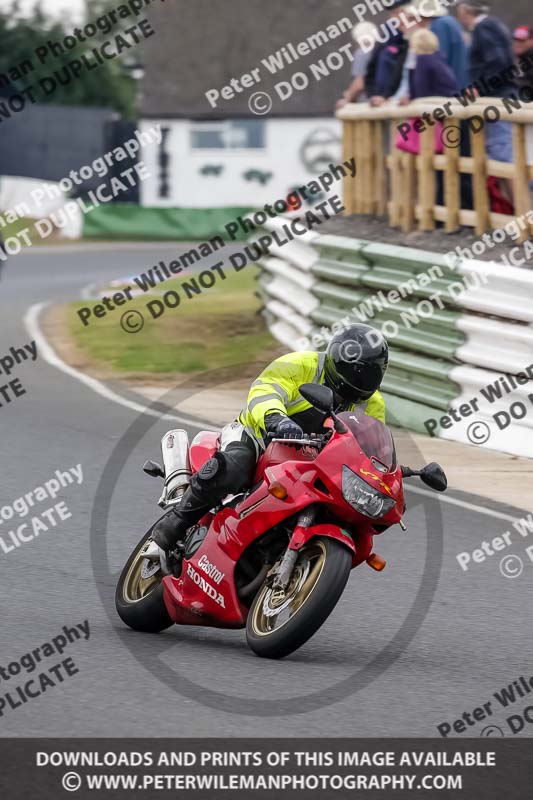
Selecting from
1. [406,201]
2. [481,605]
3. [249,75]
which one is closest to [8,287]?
[406,201]

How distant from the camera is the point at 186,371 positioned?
1600cm

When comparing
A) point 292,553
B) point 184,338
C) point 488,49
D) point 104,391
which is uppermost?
point 488,49

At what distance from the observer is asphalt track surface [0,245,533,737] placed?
5.62 meters

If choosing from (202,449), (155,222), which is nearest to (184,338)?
(202,449)

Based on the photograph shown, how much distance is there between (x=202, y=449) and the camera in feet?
23.2

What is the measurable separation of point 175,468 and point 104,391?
736 centimetres

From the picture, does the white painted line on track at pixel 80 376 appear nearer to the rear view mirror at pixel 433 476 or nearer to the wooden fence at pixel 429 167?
the wooden fence at pixel 429 167

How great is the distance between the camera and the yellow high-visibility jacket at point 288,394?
646 cm

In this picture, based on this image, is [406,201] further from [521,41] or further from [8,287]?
[8,287]

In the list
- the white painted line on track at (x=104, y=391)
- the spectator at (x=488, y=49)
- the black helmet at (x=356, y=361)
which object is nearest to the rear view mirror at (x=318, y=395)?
the black helmet at (x=356, y=361)

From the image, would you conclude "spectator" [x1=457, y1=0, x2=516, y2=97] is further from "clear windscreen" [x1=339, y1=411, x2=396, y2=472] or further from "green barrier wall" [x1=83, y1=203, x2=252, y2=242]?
"green barrier wall" [x1=83, y1=203, x2=252, y2=242]

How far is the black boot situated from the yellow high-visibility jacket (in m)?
0.37

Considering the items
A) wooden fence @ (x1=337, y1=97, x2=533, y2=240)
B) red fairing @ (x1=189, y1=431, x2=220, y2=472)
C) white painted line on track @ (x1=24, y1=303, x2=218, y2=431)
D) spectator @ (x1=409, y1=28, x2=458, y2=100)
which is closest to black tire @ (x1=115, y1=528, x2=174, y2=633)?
red fairing @ (x1=189, y1=431, x2=220, y2=472)

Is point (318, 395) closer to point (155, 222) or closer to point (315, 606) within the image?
point (315, 606)
